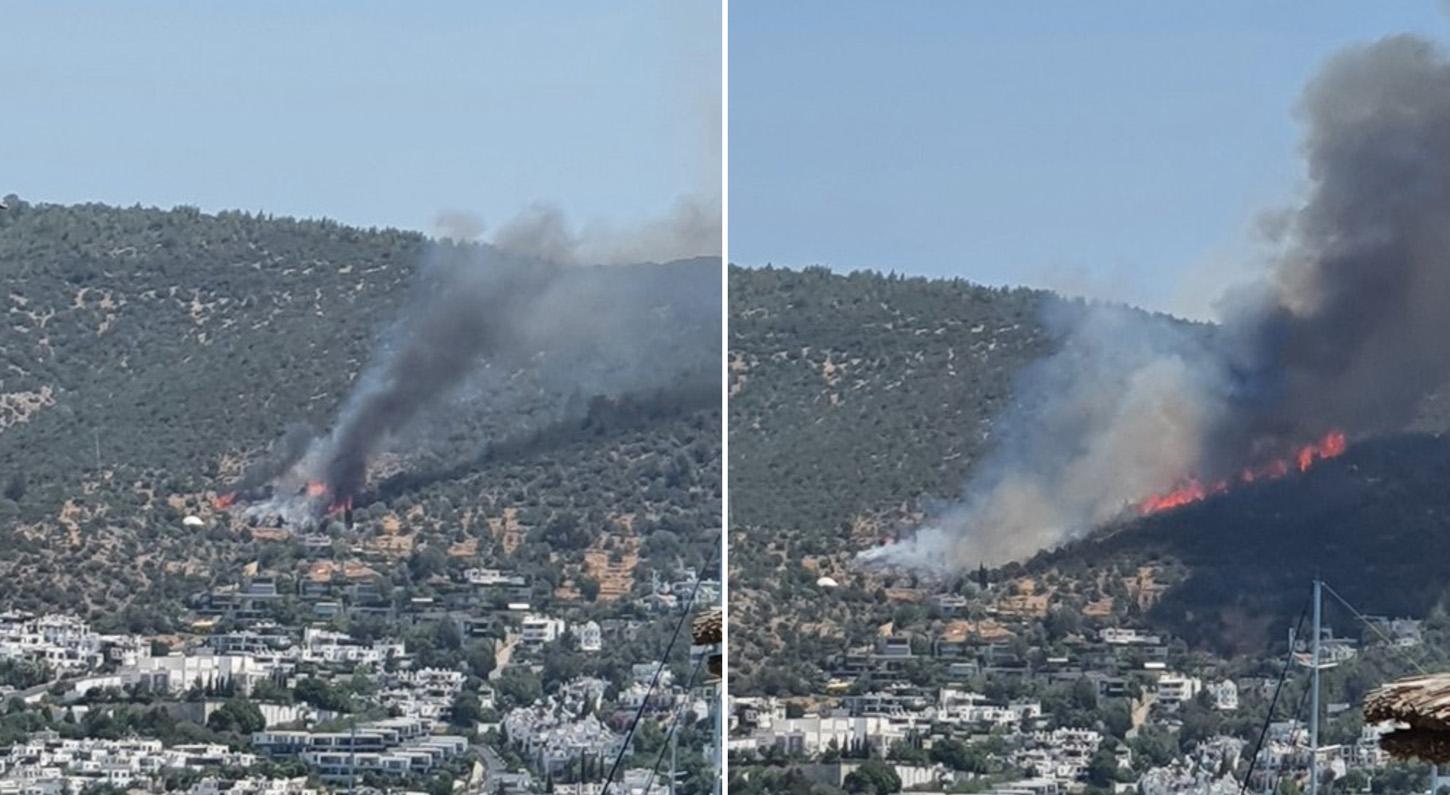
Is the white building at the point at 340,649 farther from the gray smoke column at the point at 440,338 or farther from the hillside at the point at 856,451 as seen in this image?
the hillside at the point at 856,451

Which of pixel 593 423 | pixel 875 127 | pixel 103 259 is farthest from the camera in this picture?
pixel 875 127

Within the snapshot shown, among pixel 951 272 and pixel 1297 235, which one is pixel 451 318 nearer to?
pixel 951 272

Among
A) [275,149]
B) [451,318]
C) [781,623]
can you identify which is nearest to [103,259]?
[275,149]

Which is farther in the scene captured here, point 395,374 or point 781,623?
point 781,623

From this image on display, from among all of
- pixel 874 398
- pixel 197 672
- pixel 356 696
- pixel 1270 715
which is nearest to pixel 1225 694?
pixel 1270 715

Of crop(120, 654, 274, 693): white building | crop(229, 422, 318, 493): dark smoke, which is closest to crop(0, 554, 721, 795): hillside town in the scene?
crop(120, 654, 274, 693): white building

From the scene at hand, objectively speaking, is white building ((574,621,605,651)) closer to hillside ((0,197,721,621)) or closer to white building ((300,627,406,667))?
hillside ((0,197,721,621))

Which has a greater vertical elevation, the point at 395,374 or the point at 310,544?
the point at 395,374

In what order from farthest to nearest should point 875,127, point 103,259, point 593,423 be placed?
1. point 875,127
2. point 593,423
3. point 103,259
